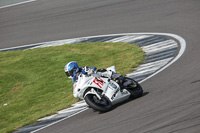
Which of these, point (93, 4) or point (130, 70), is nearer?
point (130, 70)

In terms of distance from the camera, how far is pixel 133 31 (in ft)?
57.4

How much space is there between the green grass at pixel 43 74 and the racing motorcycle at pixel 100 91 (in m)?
2.15

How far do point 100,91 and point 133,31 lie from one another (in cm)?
889

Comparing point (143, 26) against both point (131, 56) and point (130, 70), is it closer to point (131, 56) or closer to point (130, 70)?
point (131, 56)

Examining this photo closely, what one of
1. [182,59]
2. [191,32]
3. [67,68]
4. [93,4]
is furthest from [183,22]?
[67,68]

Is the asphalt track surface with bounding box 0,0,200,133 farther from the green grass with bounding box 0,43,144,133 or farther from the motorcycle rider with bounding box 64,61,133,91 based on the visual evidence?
the green grass with bounding box 0,43,144,133

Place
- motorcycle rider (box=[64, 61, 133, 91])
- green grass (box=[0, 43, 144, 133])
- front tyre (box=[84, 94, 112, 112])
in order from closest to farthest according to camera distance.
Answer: front tyre (box=[84, 94, 112, 112]) < motorcycle rider (box=[64, 61, 133, 91]) < green grass (box=[0, 43, 144, 133])

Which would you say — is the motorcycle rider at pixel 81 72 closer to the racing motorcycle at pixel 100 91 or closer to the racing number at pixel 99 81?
the racing motorcycle at pixel 100 91

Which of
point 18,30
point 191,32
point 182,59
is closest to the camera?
point 182,59

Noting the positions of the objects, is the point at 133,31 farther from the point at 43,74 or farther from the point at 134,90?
the point at 134,90

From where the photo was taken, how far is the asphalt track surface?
732 cm

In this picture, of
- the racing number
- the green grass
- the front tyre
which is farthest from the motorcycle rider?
the green grass

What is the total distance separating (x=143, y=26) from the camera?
17703 millimetres

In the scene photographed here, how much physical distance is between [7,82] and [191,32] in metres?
Answer: 7.91
